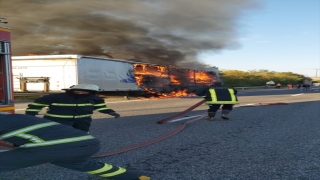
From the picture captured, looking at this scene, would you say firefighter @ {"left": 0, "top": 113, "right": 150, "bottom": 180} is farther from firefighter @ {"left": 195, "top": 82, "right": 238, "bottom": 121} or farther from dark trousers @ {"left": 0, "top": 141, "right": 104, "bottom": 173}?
firefighter @ {"left": 195, "top": 82, "right": 238, "bottom": 121}

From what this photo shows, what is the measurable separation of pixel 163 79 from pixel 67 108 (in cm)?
1852

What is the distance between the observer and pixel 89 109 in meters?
4.71

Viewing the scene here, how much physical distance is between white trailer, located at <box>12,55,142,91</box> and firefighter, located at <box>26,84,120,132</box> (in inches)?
536

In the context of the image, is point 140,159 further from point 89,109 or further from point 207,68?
point 207,68

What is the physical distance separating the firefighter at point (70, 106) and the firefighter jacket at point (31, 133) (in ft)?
4.82

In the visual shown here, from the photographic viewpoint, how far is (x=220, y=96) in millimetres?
9836

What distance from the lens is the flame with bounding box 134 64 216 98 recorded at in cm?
2291

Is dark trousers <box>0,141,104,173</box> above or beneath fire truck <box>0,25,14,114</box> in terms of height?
beneath

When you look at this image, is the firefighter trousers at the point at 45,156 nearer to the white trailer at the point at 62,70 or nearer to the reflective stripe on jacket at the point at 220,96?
the reflective stripe on jacket at the point at 220,96

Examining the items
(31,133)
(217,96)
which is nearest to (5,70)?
(31,133)

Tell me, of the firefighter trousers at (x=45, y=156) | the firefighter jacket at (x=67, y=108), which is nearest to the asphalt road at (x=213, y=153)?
the firefighter jacket at (x=67, y=108)

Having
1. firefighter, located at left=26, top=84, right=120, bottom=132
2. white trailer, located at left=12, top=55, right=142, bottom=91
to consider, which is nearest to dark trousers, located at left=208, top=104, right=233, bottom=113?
firefighter, located at left=26, top=84, right=120, bottom=132

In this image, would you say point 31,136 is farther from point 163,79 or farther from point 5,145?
point 163,79

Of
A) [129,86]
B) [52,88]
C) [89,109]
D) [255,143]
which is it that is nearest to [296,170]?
[255,143]
